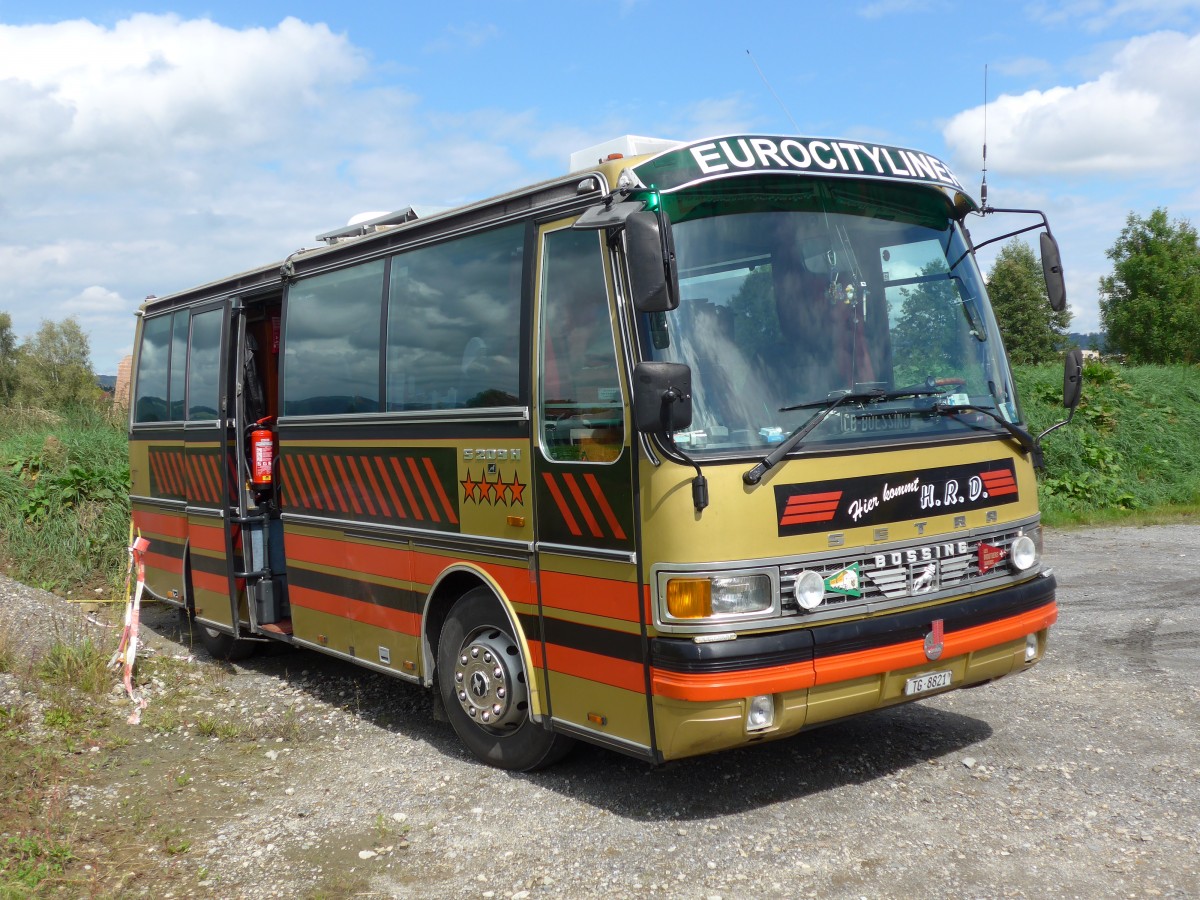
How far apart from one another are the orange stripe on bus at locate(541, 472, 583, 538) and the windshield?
804 mm

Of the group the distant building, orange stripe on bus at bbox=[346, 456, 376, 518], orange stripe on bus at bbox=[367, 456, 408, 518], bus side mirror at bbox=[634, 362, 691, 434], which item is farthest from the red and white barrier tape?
the distant building

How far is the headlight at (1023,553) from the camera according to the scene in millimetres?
5816

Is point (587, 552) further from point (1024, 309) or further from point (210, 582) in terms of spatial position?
point (1024, 309)

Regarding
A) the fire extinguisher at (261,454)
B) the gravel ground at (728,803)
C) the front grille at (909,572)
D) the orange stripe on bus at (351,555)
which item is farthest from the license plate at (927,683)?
the fire extinguisher at (261,454)

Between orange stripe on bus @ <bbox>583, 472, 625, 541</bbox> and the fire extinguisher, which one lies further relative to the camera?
the fire extinguisher

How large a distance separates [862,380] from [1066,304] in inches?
57.6

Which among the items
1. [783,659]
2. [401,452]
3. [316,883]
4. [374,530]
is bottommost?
[316,883]

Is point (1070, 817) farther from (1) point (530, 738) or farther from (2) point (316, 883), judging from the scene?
(2) point (316, 883)

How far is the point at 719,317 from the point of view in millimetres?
5145

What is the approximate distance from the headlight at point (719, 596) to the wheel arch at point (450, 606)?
1.19m

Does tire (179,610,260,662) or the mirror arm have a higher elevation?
the mirror arm

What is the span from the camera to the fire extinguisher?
876cm

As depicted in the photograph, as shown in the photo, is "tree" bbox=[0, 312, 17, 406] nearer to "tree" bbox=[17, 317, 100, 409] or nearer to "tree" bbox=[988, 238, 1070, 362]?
"tree" bbox=[17, 317, 100, 409]

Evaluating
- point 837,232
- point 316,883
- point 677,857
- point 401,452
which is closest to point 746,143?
point 837,232
